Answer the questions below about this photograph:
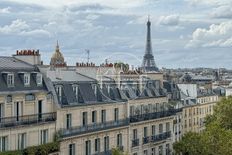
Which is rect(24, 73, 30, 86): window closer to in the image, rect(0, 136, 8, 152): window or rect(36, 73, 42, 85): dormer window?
rect(36, 73, 42, 85): dormer window

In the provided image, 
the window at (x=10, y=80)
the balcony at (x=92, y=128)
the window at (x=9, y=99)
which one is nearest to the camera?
the window at (x=9, y=99)

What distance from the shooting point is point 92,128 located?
42.4m

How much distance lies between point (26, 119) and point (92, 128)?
751 cm

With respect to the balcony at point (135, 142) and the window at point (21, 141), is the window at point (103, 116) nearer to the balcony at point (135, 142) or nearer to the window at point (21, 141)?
the balcony at point (135, 142)

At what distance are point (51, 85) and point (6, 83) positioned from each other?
4.61 meters

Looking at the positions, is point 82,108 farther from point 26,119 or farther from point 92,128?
point 26,119

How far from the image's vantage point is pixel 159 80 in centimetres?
5603

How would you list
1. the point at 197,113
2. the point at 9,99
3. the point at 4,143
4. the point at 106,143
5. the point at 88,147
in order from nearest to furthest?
the point at 4,143 < the point at 9,99 < the point at 88,147 < the point at 106,143 < the point at 197,113

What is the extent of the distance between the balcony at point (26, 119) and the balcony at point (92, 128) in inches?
59.6

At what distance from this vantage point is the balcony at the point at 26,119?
3456 centimetres

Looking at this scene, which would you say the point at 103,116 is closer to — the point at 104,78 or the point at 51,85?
the point at 104,78

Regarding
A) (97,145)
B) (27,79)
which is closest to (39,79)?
(27,79)

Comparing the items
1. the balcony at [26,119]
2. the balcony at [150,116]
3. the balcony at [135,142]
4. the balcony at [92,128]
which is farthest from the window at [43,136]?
the balcony at [135,142]

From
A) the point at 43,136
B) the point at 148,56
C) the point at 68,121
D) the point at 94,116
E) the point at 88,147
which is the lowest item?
the point at 88,147
